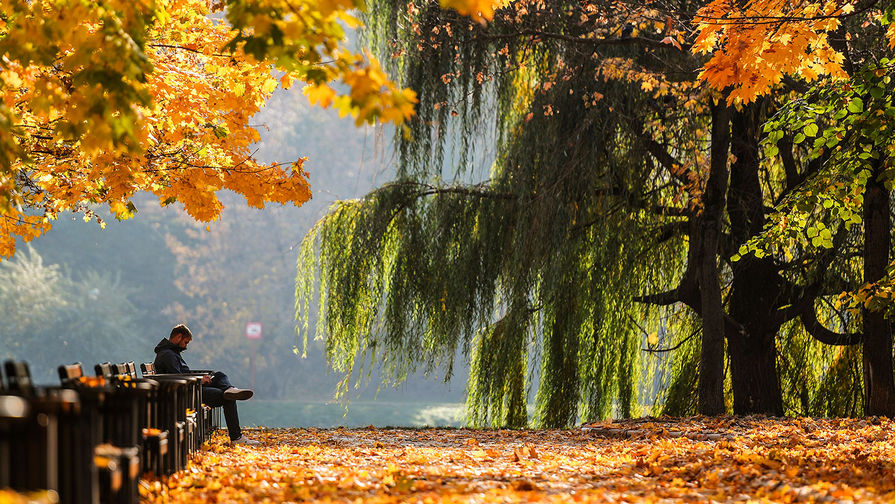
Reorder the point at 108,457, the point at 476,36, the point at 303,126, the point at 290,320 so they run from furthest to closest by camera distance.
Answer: the point at 303,126 → the point at 290,320 → the point at 476,36 → the point at 108,457

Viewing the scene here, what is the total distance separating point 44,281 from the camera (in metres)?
37.9

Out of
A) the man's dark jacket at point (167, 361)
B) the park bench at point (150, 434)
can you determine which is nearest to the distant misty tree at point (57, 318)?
the man's dark jacket at point (167, 361)

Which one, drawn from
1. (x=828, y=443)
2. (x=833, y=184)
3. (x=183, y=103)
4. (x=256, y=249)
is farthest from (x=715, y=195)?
(x=256, y=249)

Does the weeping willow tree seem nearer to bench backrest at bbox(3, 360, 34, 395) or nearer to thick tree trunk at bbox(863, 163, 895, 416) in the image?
thick tree trunk at bbox(863, 163, 895, 416)

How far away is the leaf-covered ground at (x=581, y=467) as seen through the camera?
3.88m

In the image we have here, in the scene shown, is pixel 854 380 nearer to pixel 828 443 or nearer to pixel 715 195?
pixel 715 195

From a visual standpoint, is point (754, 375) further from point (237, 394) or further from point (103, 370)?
point (103, 370)

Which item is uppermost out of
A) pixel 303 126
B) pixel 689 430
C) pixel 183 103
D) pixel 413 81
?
pixel 303 126

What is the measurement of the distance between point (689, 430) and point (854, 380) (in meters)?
3.59

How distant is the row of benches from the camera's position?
2336 millimetres

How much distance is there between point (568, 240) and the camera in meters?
8.87

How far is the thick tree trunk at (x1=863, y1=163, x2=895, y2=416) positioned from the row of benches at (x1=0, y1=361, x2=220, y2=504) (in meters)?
5.98

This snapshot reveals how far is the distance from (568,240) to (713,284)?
1.48 metres

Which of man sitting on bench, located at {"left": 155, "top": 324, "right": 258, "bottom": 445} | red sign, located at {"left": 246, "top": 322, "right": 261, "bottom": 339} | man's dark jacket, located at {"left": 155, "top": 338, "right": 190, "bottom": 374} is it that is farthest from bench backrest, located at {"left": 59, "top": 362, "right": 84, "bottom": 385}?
red sign, located at {"left": 246, "top": 322, "right": 261, "bottom": 339}
